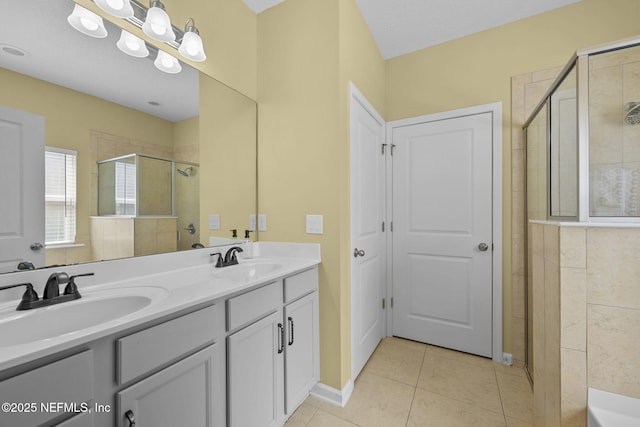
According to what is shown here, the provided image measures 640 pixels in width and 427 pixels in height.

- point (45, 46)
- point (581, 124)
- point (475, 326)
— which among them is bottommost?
point (475, 326)

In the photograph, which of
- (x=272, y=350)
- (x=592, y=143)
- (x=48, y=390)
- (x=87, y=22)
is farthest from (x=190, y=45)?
(x=592, y=143)

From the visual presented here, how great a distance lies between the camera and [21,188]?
95 cm

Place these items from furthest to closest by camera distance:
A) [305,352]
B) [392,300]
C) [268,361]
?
[392,300] < [305,352] < [268,361]

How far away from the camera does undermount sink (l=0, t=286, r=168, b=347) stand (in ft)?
2.59

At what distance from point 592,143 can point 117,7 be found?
2.14 m

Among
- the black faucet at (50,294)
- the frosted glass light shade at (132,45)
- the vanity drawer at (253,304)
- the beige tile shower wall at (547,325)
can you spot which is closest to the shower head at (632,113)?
the beige tile shower wall at (547,325)

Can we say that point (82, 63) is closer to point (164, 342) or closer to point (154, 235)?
point (154, 235)

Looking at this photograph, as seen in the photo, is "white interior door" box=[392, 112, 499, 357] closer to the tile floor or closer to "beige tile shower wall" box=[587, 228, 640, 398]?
the tile floor

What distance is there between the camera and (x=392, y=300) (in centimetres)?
250

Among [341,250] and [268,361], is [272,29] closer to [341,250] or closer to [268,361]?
[341,250]

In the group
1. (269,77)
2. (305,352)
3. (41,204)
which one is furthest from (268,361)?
(269,77)

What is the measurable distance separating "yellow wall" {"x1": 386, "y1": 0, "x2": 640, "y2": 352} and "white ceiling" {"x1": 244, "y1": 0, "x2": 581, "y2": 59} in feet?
0.25

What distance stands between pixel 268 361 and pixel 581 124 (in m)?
1.75

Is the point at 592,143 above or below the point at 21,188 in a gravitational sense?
above
